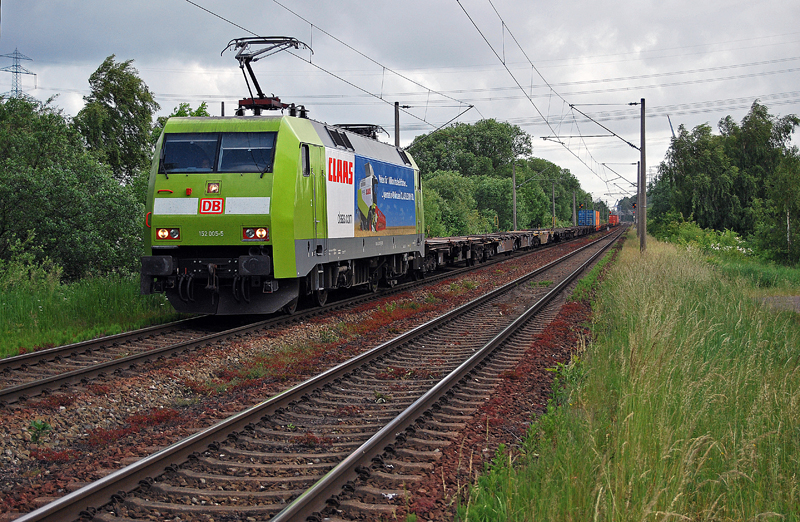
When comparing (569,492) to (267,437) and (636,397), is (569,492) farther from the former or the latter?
(267,437)

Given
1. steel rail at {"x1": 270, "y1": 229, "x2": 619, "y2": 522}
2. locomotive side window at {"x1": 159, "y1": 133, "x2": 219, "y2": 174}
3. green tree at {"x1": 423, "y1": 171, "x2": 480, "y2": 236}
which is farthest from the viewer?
green tree at {"x1": 423, "y1": 171, "x2": 480, "y2": 236}

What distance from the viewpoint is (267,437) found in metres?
5.93

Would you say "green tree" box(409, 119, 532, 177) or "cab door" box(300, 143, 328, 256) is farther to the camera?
"green tree" box(409, 119, 532, 177)

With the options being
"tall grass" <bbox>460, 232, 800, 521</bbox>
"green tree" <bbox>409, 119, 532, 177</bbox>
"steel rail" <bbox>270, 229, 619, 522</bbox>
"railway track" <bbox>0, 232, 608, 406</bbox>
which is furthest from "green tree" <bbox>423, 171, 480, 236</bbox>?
"tall grass" <bbox>460, 232, 800, 521</bbox>

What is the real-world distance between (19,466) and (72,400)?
163 cm

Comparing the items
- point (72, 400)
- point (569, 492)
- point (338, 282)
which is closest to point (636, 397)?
point (569, 492)

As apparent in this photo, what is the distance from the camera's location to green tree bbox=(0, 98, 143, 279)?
17109 millimetres

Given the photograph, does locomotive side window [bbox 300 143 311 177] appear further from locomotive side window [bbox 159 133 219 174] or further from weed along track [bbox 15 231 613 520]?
weed along track [bbox 15 231 613 520]

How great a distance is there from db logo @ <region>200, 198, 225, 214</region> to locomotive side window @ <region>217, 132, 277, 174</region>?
0.60 m

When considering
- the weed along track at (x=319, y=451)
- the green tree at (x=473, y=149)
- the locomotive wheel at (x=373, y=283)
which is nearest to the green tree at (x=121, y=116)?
the locomotive wheel at (x=373, y=283)

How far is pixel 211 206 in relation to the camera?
11.3 meters

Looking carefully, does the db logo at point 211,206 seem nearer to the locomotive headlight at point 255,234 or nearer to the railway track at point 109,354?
the locomotive headlight at point 255,234

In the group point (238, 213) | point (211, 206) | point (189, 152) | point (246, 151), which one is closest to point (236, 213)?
point (238, 213)

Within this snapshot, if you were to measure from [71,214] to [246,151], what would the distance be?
8.47 metres
